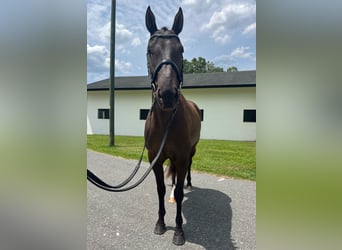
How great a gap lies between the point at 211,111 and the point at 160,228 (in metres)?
13.7

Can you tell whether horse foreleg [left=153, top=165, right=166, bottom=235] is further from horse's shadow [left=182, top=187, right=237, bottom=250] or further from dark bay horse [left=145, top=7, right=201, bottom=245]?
horse's shadow [left=182, top=187, right=237, bottom=250]

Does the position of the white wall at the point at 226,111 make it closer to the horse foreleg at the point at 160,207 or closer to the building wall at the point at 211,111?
the building wall at the point at 211,111

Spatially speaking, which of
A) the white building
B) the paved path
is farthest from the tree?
the paved path

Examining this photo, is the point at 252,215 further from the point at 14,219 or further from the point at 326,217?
the point at 14,219

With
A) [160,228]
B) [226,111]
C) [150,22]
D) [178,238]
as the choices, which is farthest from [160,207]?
[226,111]

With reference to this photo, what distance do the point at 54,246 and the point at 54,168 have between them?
373mm

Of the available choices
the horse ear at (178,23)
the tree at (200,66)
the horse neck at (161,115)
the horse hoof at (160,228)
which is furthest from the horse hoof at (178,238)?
the tree at (200,66)

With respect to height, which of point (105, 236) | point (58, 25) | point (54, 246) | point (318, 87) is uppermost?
point (58, 25)

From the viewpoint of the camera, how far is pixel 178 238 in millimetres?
2738

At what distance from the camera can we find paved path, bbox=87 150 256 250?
107 inches

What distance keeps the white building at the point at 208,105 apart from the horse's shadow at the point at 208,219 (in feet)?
34.4

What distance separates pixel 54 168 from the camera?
38.2 inches

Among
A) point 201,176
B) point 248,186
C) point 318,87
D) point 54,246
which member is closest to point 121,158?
point 201,176

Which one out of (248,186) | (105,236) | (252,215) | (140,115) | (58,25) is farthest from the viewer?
(140,115)
